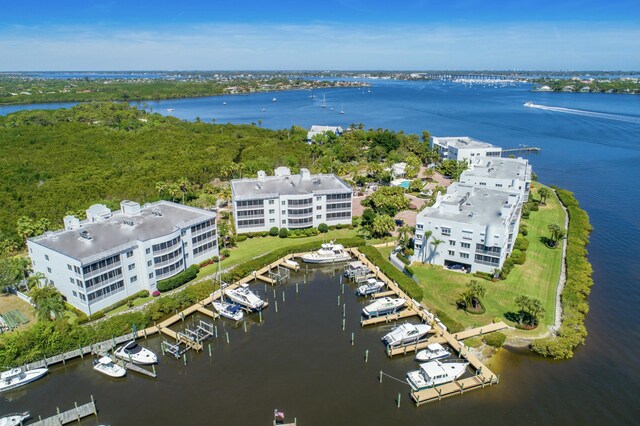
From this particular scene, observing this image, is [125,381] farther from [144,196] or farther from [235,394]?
[144,196]

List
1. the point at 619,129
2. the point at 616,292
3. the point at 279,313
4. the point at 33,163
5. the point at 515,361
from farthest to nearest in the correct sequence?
the point at 619,129, the point at 33,163, the point at 616,292, the point at 279,313, the point at 515,361

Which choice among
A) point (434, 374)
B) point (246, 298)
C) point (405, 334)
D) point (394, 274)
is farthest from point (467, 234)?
point (246, 298)

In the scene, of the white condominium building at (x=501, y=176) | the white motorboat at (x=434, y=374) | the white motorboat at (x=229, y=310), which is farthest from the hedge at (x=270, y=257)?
the white condominium building at (x=501, y=176)

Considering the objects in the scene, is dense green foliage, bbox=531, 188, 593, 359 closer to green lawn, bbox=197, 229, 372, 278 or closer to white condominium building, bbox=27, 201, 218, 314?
green lawn, bbox=197, 229, 372, 278

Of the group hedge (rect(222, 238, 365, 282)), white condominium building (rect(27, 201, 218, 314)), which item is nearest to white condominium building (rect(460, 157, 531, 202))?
hedge (rect(222, 238, 365, 282))

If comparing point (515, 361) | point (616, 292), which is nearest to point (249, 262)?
point (515, 361)

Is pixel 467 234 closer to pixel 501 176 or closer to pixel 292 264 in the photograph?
pixel 292 264
